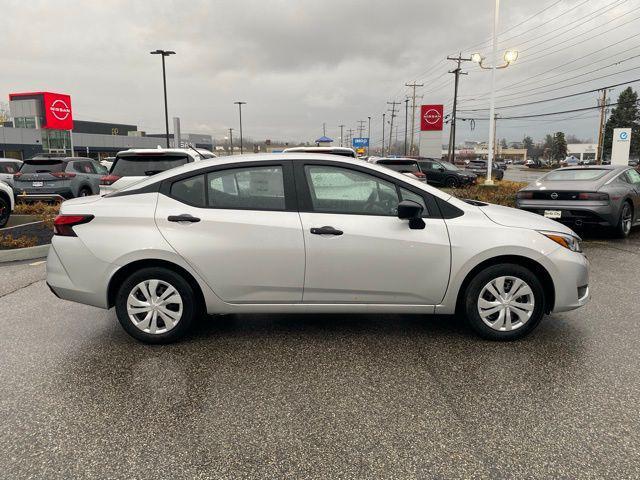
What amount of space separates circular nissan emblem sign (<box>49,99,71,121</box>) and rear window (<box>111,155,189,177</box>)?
5780 centimetres

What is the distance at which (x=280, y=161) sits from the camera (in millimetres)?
4238

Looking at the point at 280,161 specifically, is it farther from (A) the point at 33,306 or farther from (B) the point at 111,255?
(A) the point at 33,306

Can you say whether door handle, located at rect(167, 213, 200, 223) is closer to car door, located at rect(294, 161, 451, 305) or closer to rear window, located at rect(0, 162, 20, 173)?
car door, located at rect(294, 161, 451, 305)

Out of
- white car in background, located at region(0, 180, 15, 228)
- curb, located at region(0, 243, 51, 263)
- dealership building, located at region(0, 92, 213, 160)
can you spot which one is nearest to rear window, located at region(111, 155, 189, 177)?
curb, located at region(0, 243, 51, 263)

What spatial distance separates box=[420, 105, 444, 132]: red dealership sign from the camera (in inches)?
1564

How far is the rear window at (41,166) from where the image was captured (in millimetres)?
14016

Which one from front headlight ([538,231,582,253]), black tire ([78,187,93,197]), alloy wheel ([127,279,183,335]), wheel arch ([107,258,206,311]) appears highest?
front headlight ([538,231,582,253])

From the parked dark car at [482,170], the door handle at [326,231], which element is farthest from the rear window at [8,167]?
the parked dark car at [482,170]

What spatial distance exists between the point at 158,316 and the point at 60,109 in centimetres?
6454

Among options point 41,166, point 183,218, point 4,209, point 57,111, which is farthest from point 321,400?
point 57,111

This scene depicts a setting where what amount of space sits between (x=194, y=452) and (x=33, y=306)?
145 inches

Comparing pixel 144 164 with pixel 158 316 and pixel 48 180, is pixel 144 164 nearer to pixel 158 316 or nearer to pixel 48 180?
pixel 158 316

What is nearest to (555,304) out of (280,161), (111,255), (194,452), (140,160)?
(280,161)

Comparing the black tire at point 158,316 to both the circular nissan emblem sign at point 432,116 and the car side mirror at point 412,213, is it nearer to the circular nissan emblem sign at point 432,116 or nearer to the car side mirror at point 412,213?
the car side mirror at point 412,213
